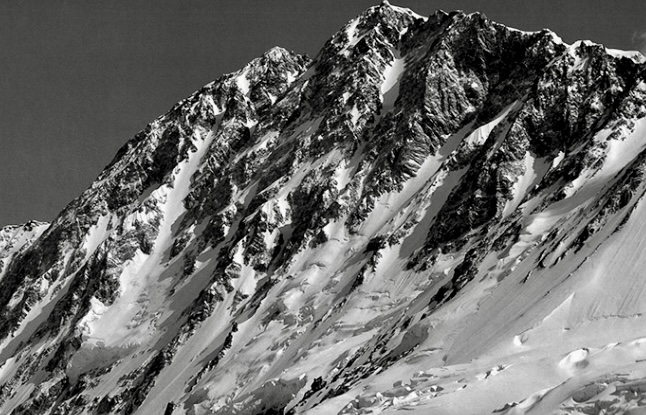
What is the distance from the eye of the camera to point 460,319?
273ft

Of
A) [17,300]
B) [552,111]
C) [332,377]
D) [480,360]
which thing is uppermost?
[17,300]

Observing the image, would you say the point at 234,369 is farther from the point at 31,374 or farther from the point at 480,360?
the point at 31,374

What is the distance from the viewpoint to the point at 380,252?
121688 mm

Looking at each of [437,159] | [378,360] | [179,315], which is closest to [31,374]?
[179,315]

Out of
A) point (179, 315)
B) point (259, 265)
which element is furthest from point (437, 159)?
point (179, 315)

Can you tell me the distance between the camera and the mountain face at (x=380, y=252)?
7006cm

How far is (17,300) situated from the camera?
7805 inches

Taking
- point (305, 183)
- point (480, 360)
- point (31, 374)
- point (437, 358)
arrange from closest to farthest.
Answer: point (480, 360)
point (437, 358)
point (305, 183)
point (31, 374)

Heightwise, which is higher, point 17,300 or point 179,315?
point 17,300

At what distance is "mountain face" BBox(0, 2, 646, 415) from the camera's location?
70062mm

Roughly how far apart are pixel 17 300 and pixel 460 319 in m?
140

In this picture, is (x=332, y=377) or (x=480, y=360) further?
(x=332, y=377)

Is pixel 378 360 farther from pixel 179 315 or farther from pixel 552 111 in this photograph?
pixel 179 315

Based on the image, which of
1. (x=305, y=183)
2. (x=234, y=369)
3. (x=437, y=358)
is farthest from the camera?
(x=305, y=183)
